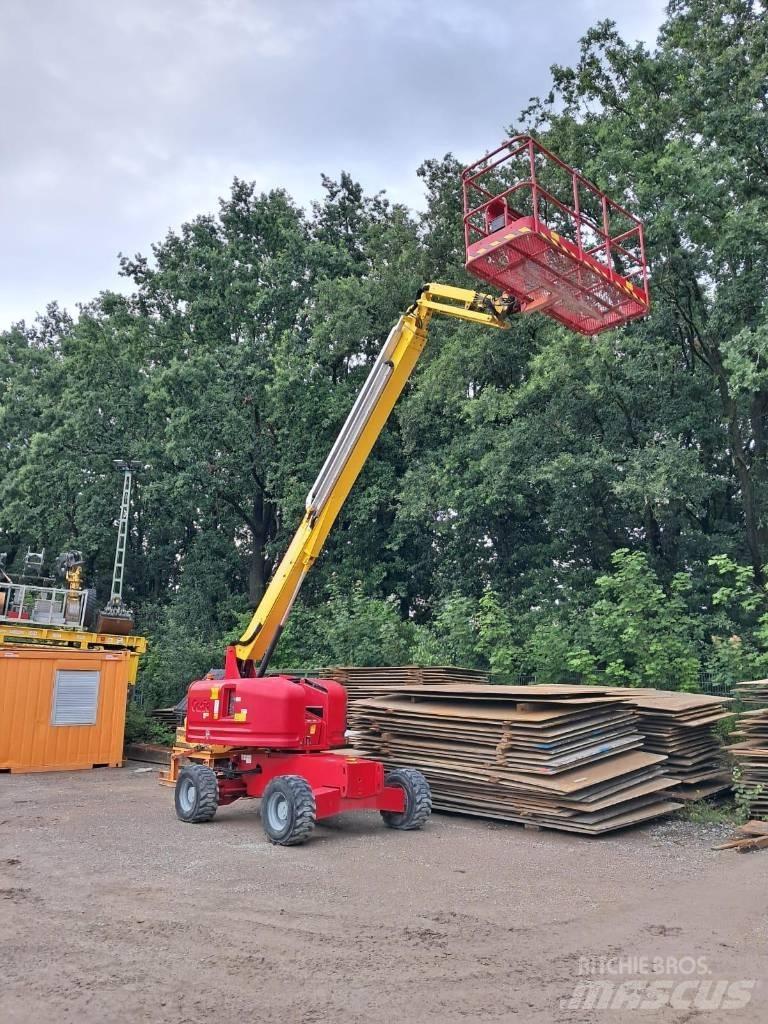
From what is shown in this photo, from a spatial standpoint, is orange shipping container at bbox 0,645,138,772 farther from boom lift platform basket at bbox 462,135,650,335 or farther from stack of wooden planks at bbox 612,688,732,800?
boom lift platform basket at bbox 462,135,650,335

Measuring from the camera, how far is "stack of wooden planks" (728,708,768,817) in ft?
33.5

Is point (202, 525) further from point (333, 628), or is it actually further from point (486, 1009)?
point (486, 1009)

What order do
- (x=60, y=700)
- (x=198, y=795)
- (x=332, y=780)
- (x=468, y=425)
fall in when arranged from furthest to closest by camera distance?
(x=468, y=425) < (x=60, y=700) < (x=198, y=795) < (x=332, y=780)

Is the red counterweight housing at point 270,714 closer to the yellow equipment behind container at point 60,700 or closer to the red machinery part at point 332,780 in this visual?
the red machinery part at point 332,780

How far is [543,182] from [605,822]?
57.5 ft

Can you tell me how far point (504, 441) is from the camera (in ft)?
68.4

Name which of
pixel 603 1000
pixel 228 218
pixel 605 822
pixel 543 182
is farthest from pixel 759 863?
pixel 228 218

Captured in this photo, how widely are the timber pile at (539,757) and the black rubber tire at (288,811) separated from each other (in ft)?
8.85

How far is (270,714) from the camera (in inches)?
397

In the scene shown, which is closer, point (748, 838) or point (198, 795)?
point (748, 838)

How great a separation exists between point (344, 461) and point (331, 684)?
9.75 feet

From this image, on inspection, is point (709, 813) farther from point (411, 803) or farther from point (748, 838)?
point (411, 803)

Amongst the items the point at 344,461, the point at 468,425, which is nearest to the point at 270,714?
the point at 344,461

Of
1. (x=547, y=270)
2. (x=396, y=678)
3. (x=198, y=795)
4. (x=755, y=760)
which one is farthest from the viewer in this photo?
(x=396, y=678)
